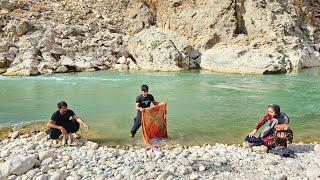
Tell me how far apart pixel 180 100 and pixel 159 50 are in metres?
15.3

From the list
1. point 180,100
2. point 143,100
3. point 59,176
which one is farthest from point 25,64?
point 59,176

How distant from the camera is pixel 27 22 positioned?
3597cm

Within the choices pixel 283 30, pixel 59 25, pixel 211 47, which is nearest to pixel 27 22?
pixel 59 25

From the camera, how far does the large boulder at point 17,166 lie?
25.5 feet

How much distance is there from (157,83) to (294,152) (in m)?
15.6

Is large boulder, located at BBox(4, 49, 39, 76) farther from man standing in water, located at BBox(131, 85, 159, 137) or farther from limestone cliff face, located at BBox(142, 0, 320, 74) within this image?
man standing in water, located at BBox(131, 85, 159, 137)

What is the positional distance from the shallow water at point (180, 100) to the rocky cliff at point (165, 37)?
346cm

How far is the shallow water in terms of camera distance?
12.5 m

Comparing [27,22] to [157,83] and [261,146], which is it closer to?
[157,83]

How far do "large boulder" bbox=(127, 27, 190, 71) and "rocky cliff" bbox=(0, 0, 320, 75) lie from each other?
3.1 inches

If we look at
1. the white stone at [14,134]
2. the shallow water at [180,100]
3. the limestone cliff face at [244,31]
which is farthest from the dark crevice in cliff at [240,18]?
the white stone at [14,134]

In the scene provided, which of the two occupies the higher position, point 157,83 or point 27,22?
point 27,22

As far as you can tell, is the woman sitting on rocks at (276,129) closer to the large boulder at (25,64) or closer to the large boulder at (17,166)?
the large boulder at (17,166)

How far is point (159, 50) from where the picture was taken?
3334 centimetres
